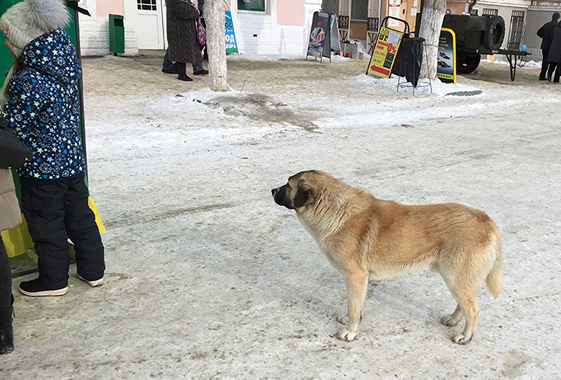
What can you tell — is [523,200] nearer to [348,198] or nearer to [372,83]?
[348,198]

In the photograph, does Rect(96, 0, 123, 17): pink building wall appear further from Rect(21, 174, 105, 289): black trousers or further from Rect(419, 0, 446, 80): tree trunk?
Rect(21, 174, 105, 289): black trousers

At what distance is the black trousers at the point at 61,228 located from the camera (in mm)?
3043

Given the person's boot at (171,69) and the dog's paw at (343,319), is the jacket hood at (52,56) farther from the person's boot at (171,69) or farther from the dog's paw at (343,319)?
the person's boot at (171,69)

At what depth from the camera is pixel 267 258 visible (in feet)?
13.0

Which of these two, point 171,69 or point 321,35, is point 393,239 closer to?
point 171,69

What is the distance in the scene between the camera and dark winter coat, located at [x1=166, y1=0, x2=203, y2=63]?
36.8 ft

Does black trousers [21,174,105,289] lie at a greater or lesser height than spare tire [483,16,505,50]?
lesser

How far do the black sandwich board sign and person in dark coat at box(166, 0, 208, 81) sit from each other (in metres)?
6.87

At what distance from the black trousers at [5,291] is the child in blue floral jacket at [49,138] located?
0.50 metres

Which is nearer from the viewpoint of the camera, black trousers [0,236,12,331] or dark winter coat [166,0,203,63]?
black trousers [0,236,12,331]

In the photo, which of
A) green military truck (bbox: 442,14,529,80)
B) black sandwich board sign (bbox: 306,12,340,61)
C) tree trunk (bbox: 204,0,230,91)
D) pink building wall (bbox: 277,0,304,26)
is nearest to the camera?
tree trunk (bbox: 204,0,230,91)

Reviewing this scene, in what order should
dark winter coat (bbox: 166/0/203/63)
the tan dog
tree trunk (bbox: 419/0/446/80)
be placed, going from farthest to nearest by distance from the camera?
tree trunk (bbox: 419/0/446/80) → dark winter coat (bbox: 166/0/203/63) → the tan dog

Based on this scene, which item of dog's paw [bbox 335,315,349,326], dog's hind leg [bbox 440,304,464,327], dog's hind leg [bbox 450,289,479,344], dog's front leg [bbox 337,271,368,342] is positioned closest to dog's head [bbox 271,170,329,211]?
dog's front leg [bbox 337,271,368,342]

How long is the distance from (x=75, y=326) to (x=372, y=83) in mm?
12062
